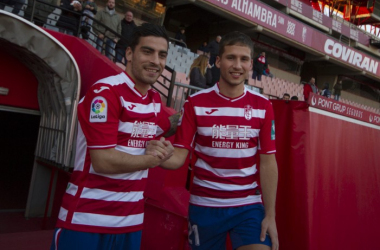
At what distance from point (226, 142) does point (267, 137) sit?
29 cm

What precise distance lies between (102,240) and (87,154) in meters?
0.53

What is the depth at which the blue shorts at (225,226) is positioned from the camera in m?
2.22

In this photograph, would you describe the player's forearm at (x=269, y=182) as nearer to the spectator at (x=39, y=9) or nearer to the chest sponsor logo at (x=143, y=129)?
the chest sponsor logo at (x=143, y=129)

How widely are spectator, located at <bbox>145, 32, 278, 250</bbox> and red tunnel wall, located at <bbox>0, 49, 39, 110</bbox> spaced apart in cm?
530

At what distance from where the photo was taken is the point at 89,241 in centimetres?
203

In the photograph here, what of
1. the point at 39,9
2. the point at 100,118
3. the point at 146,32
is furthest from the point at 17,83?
the point at 100,118

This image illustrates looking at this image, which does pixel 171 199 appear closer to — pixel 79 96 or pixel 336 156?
pixel 336 156

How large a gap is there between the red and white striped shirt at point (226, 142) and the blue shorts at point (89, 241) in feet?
1.91

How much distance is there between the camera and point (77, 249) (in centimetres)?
202

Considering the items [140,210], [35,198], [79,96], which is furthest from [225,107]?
[35,198]

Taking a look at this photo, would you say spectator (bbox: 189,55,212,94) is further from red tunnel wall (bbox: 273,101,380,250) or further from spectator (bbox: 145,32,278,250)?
spectator (bbox: 145,32,278,250)

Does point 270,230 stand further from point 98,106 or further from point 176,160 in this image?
point 98,106

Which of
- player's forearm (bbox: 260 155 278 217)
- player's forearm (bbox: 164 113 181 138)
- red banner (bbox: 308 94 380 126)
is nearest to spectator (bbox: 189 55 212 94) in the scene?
red banner (bbox: 308 94 380 126)

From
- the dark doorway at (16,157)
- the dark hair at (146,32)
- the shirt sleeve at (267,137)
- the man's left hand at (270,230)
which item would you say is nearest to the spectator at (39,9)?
the dark doorway at (16,157)
